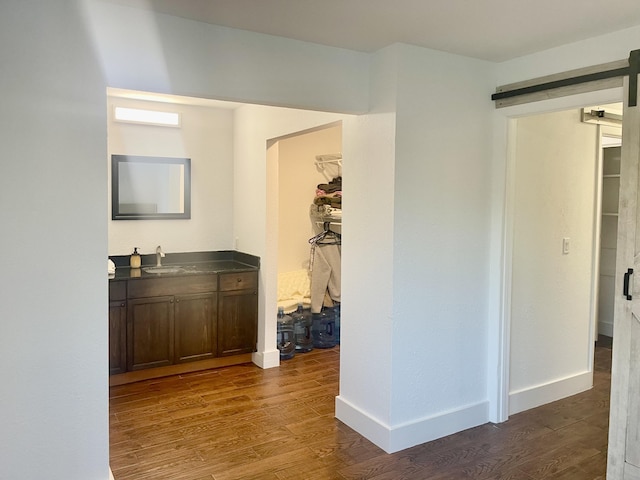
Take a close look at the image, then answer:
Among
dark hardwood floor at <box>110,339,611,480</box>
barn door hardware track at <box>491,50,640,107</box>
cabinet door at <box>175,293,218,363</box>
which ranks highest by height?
barn door hardware track at <box>491,50,640,107</box>

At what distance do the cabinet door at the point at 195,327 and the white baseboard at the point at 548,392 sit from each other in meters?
2.44

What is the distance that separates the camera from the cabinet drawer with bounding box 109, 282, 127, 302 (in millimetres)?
3932

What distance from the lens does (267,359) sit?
4.52 m

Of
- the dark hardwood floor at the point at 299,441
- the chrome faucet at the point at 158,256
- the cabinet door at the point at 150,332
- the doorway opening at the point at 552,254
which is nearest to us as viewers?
the dark hardwood floor at the point at 299,441

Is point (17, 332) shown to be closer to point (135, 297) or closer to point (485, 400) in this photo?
point (135, 297)

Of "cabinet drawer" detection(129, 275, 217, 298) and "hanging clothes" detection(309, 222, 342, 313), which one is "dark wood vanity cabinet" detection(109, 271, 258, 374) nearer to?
"cabinet drawer" detection(129, 275, 217, 298)

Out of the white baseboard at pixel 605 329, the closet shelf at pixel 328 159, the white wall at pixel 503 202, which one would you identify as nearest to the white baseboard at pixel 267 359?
the white wall at pixel 503 202

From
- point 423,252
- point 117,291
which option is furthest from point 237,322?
point 423,252

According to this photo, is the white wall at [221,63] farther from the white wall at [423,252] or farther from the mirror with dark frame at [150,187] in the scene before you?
the mirror with dark frame at [150,187]

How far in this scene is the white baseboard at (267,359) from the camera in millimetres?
4504

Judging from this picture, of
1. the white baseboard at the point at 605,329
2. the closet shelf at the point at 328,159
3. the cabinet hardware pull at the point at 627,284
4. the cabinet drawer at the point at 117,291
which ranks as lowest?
the white baseboard at the point at 605,329

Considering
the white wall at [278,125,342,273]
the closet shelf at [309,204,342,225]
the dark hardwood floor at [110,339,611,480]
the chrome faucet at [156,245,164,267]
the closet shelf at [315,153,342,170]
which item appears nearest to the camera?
the dark hardwood floor at [110,339,611,480]

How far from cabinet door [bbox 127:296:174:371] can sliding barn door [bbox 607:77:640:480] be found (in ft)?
10.4

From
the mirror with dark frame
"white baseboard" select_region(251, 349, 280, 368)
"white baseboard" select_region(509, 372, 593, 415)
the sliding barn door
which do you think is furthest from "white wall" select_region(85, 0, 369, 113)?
"white baseboard" select_region(251, 349, 280, 368)
